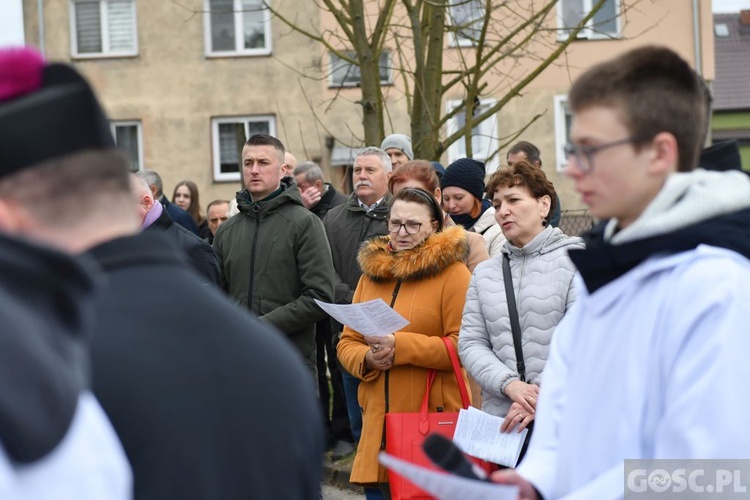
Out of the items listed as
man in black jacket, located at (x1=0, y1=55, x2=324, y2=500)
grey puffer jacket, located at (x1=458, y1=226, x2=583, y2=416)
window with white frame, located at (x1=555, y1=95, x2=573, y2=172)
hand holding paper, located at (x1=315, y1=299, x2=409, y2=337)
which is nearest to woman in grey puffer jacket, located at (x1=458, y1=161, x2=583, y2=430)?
grey puffer jacket, located at (x1=458, y1=226, x2=583, y2=416)

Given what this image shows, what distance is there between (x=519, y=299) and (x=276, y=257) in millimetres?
2205

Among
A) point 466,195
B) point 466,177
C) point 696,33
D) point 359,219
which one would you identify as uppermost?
point 696,33

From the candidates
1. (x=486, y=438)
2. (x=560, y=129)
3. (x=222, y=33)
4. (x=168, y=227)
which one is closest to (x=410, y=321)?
(x=486, y=438)

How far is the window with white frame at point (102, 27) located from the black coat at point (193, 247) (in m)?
22.4

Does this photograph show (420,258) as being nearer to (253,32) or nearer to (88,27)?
(253,32)

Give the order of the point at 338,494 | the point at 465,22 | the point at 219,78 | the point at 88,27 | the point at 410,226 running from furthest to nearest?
the point at 88,27 → the point at 219,78 → the point at 465,22 → the point at 338,494 → the point at 410,226

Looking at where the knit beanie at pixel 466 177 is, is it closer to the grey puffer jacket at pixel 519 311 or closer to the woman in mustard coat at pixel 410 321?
the woman in mustard coat at pixel 410 321

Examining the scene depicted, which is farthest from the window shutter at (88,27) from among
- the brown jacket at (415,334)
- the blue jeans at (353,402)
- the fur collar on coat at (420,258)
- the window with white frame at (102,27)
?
the brown jacket at (415,334)

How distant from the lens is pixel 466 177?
7.59 meters

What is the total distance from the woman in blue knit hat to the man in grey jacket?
1.96 ft

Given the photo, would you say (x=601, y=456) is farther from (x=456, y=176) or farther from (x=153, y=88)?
(x=153, y=88)

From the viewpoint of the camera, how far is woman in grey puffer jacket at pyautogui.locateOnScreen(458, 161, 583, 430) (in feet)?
18.1

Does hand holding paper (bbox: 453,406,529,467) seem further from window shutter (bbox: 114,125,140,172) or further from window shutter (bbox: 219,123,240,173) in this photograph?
window shutter (bbox: 114,125,140,172)

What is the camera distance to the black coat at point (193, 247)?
21.0 ft
